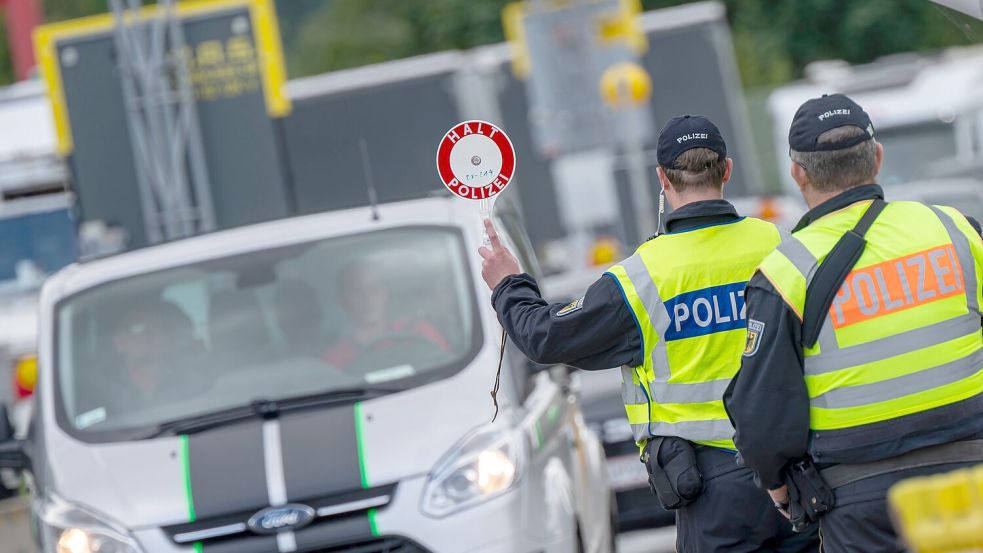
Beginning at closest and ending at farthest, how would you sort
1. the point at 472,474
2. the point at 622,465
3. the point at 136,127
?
the point at 472,474, the point at 622,465, the point at 136,127

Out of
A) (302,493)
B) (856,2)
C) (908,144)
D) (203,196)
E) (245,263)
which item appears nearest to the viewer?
(302,493)

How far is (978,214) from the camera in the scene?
45.3 ft

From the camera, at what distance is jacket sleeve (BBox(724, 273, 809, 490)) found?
4.01 meters

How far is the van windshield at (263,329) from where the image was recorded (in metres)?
6.45

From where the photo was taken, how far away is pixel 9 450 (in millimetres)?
6605

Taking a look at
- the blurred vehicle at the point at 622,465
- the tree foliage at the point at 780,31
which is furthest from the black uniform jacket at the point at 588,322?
the tree foliage at the point at 780,31

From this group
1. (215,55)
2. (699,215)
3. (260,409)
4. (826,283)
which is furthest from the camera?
(215,55)

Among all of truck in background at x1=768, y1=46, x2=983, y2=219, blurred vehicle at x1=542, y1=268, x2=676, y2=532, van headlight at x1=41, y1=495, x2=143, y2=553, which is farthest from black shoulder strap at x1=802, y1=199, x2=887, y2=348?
truck in background at x1=768, y1=46, x2=983, y2=219

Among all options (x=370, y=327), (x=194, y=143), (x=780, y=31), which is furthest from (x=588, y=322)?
(x=780, y=31)

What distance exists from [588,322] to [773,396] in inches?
25.5

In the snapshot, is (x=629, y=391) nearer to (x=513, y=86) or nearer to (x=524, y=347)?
(x=524, y=347)

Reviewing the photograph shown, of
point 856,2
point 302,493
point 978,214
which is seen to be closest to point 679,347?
point 302,493

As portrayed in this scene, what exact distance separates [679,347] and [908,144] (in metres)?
17.2

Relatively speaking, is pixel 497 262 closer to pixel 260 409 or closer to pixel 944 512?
pixel 260 409
